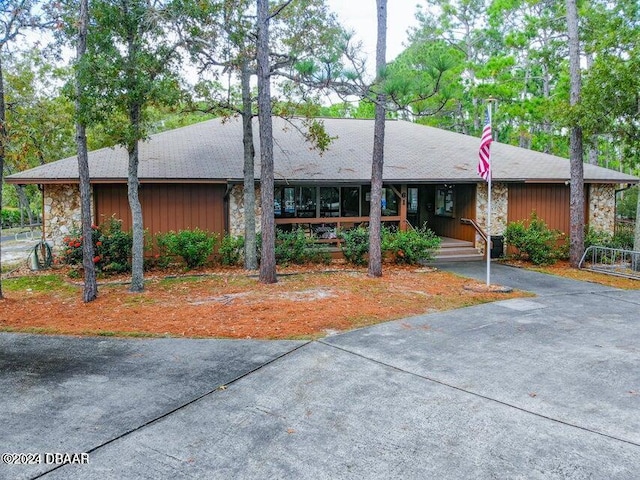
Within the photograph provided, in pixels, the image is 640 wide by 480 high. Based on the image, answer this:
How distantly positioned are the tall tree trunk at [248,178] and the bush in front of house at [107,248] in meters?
2.78

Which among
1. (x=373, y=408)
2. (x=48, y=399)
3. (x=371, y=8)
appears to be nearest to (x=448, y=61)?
(x=371, y=8)

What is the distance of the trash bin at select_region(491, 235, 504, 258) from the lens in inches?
574

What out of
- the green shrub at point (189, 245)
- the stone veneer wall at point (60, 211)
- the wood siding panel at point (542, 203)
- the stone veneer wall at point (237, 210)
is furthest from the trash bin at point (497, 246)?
the stone veneer wall at point (60, 211)

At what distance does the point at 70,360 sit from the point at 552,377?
18.0 ft

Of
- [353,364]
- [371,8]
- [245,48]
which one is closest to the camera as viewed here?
[353,364]

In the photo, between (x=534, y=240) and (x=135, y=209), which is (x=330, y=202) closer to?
(x=534, y=240)

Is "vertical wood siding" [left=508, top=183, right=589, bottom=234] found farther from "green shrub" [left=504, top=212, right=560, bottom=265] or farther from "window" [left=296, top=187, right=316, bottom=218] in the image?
"window" [left=296, top=187, right=316, bottom=218]

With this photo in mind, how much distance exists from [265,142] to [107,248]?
460 cm

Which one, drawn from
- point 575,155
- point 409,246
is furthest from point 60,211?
point 575,155

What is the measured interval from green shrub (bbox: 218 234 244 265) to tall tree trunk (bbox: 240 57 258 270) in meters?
0.37

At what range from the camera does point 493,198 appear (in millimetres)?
14859

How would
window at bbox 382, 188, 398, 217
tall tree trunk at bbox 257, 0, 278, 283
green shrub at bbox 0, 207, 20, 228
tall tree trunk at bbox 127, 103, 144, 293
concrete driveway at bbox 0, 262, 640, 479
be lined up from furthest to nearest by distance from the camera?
1. green shrub at bbox 0, 207, 20, 228
2. window at bbox 382, 188, 398, 217
3. tall tree trunk at bbox 257, 0, 278, 283
4. tall tree trunk at bbox 127, 103, 144, 293
5. concrete driveway at bbox 0, 262, 640, 479

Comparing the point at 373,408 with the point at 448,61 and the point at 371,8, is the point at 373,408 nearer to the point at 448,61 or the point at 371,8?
the point at 448,61

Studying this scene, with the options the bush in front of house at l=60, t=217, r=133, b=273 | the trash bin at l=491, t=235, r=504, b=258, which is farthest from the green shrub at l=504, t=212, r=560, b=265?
the bush in front of house at l=60, t=217, r=133, b=273
